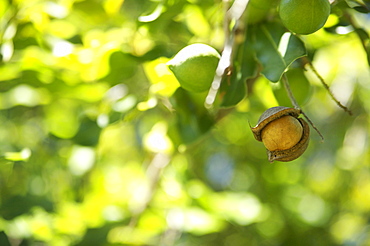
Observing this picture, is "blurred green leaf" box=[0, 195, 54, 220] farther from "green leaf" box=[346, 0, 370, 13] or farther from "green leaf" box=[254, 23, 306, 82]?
"green leaf" box=[346, 0, 370, 13]

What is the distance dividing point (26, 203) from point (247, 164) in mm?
1147

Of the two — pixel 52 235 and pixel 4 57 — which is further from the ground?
pixel 4 57

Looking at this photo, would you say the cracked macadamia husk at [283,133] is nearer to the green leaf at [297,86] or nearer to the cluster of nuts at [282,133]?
the cluster of nuts at [282,133]

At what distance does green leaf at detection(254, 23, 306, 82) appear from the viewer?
3.14ft

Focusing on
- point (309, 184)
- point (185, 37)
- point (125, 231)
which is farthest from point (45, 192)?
point (309, 184)

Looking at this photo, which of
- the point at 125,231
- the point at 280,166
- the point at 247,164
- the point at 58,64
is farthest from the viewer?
the point at 247,164

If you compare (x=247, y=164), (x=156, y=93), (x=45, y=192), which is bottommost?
(x=247, y=164)

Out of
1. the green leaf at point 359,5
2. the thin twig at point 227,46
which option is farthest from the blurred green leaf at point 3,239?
the green leaf at point 359,5

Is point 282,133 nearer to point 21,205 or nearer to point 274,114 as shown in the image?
point 274,114

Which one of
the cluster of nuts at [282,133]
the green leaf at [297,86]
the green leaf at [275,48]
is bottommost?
the green leaf at [297,86]

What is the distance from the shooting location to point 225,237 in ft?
7.36

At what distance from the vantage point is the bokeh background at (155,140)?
1311 mm

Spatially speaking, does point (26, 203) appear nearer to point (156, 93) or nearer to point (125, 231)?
point (125, 231)

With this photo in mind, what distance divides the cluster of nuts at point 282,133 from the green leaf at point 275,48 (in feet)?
0.34
